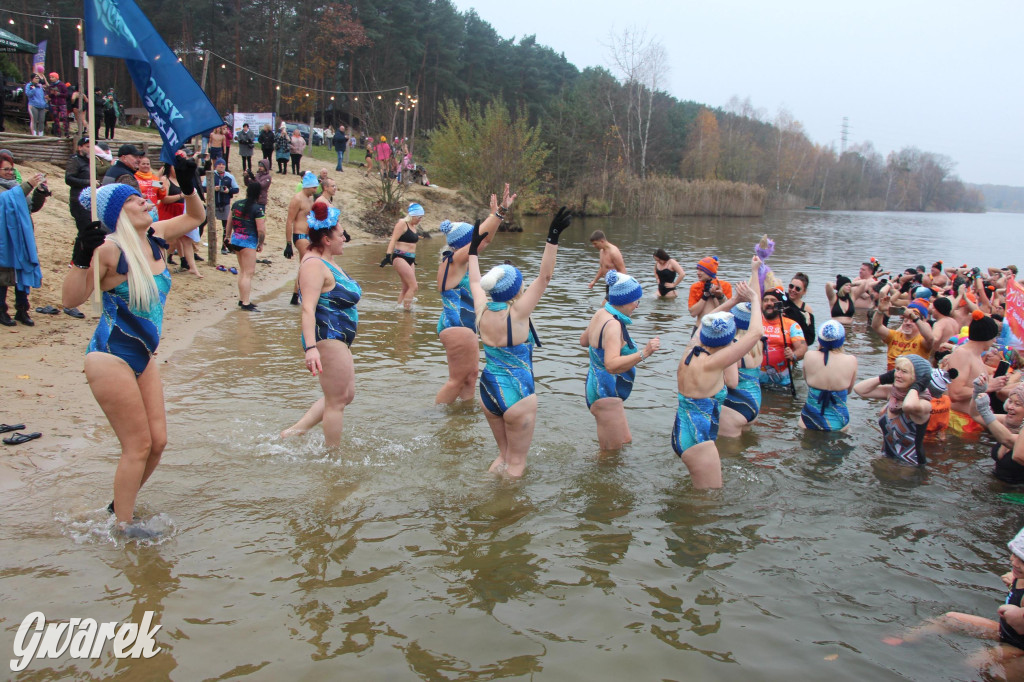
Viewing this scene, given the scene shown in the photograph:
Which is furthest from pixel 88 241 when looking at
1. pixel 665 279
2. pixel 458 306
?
pixel 665 279

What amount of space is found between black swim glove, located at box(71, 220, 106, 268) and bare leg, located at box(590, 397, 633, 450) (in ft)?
12.5

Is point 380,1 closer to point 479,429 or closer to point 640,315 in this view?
point 640,315

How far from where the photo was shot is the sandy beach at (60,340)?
214 inches

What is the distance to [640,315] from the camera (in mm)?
12883

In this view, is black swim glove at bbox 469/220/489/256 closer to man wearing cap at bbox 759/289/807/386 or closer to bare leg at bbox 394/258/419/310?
man wearing cap at bbox 759/289/807/386

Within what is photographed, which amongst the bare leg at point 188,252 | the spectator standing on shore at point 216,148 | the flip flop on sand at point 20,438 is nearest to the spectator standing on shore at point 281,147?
the spectator standing on shore at point 216,148

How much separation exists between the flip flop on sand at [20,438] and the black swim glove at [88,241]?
2.47 metres

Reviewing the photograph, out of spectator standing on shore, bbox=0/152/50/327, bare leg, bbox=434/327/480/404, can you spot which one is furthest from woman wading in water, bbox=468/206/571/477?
spectator standing on shore, bbox=0/152/50/327

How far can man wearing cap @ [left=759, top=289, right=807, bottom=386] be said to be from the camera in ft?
26.4

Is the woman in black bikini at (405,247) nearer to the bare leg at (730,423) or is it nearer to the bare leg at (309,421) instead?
the bare leg at (309,421)

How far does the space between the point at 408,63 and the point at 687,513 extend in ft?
178

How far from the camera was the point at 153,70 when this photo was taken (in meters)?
4.32

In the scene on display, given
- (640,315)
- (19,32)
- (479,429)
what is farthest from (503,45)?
(479,429)

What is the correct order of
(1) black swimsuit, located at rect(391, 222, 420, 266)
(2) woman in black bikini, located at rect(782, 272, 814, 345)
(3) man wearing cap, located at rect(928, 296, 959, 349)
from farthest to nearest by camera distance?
1. (1) black swimsuit, located at rect(391, 222, 420, 266)
2. (3) man wearing cap, located at rect(928, 296, 959, 349)
3. (2) woman in black bikini, located at rect(782, 272, 814, 345)
